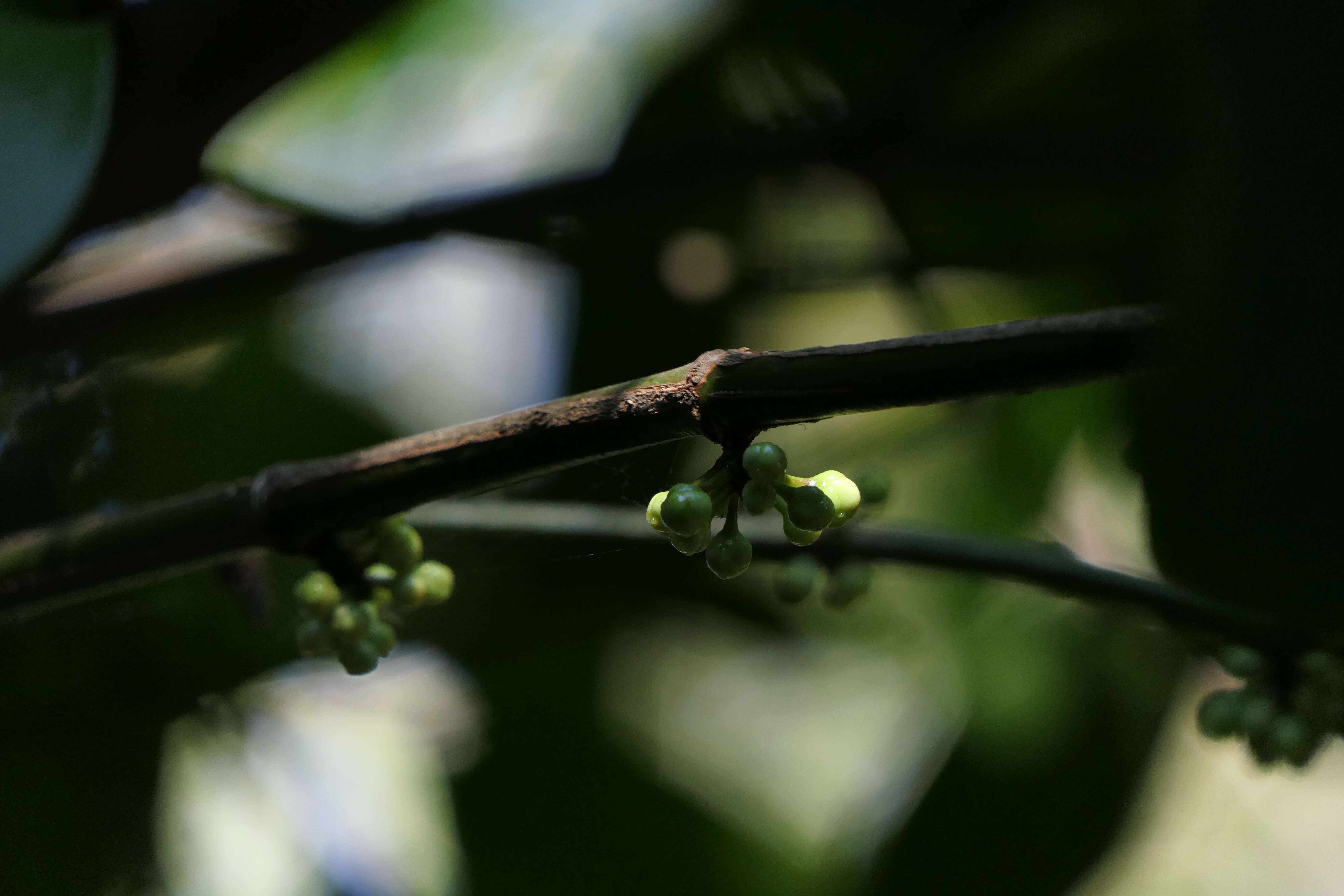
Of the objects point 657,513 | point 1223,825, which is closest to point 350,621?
point 657,513

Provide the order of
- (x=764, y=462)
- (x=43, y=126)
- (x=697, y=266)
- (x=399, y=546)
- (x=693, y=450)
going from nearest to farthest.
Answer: (x=764, y=462)
(x=399, y=546)
(x=43, y=126)
(x=693, y=450)
(x=697, y=266)

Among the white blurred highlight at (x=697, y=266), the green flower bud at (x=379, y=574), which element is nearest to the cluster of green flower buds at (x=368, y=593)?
the green flower bud at (x=379, y=574)

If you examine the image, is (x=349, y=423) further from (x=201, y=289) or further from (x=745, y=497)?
(x=745, y=497)

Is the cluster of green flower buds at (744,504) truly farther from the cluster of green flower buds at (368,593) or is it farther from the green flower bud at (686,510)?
the cluster of green flower buds at (368,593)

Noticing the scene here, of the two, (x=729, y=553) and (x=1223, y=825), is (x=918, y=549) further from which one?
(x=1223, y=825)

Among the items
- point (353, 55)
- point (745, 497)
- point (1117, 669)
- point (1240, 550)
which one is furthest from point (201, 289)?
point (1117, 669)

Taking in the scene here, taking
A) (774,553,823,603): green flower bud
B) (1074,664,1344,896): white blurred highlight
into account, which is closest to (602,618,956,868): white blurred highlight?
(1074,664,1344,896): white blurred highlight

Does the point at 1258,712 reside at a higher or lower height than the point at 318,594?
lower
